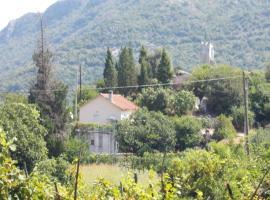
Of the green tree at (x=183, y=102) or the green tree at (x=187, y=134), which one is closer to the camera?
the green tree at (x=187, y=134)

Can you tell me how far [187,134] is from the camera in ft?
126

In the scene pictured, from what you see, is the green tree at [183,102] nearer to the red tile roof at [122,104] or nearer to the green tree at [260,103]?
the red tile roof at [122,104]

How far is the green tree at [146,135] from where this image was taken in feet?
122

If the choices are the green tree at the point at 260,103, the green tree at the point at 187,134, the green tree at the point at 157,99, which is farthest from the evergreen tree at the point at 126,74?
the green tree at the point at 187,134

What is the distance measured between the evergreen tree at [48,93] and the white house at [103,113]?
7.28m

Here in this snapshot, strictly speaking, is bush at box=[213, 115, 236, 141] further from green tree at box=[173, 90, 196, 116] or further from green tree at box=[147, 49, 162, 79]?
green tree at box=[147, 49, 162, 79]

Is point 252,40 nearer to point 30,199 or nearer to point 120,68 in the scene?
point 120,68

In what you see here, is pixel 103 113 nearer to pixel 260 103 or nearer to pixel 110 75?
→ pixel 110 75

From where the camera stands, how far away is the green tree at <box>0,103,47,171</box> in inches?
927

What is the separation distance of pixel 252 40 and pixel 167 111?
110 meters

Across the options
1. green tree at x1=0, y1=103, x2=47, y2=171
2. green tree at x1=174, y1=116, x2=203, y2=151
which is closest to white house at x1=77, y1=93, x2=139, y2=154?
green tree at x1=174, y1=116, x2=203, y2=151

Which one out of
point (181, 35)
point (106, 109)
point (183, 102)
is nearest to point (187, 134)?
point (183, 102)

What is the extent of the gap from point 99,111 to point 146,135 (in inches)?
344

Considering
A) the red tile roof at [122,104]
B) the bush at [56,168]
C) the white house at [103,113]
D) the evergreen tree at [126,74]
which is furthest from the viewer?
the evergreen tree at [126,74]
